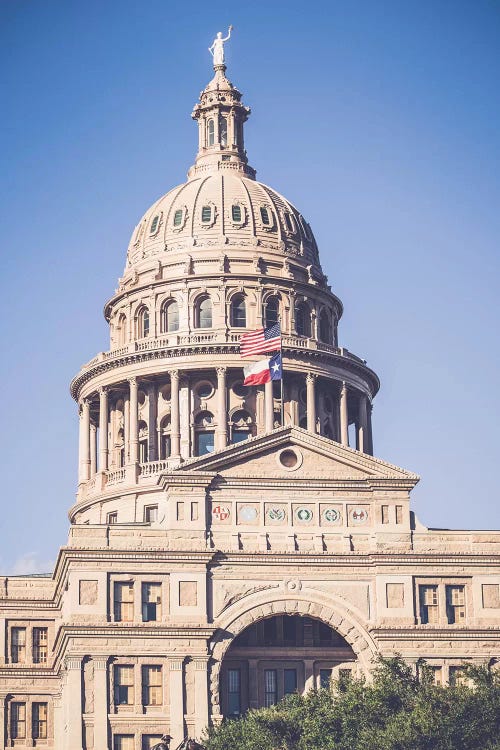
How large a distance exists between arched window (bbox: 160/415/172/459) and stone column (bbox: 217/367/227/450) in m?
4.24

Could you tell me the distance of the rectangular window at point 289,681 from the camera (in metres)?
125

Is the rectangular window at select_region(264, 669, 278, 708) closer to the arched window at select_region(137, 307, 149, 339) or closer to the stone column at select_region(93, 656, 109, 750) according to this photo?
the stone column at select_region(93, 656, 109, 750)

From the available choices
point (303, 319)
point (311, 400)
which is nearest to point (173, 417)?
point (311, 400)

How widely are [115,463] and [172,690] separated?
33.5 metres

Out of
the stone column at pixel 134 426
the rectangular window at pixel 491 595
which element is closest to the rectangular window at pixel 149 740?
the rectangular window at pixel 491 595

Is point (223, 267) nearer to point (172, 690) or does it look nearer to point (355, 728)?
point (172, 690)

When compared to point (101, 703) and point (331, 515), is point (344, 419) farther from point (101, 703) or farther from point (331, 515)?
point (101, 703)

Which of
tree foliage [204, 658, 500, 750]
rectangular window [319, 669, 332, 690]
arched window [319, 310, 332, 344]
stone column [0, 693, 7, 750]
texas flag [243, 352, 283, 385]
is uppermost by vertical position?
arched window [319, 310, 332, 344]

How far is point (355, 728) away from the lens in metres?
107

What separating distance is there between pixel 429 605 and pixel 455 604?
1.49 meters

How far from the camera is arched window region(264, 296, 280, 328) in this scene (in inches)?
5989

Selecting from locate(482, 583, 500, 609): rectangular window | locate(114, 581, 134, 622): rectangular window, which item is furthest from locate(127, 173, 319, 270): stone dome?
locate(114, 581, 134, 622): rectangular window

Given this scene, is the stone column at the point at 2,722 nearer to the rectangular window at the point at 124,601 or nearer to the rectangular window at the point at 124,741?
the rectangular window at the point at 124,741

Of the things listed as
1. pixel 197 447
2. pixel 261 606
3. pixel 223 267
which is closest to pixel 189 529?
pixel 261 606
